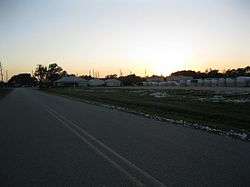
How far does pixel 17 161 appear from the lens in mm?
8695

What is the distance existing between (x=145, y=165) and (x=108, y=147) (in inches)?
96.6

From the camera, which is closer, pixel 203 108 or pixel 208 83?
pixel 203 108

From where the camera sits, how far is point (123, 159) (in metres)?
8.59

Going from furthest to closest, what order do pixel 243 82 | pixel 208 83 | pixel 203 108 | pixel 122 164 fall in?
pixel 208 83 → pixel 243 82 → pixel 203 108 → pixel 122 164

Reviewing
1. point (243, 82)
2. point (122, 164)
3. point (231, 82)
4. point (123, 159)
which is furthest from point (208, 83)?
point (122, 164)

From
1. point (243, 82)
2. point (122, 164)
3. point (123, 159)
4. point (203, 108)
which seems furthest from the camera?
point (243, 82)

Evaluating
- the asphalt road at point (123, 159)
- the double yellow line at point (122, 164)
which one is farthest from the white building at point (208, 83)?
the double yellow line at point (122, 164)

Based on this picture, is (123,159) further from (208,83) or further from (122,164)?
(208,83)

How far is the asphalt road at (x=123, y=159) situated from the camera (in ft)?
22.3

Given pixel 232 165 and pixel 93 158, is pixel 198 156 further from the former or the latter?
pixel 93 158

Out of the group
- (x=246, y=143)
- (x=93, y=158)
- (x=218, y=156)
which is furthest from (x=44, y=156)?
(x=246, y=143)

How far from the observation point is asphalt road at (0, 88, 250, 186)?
6.80 meters

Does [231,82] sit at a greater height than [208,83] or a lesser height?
greater

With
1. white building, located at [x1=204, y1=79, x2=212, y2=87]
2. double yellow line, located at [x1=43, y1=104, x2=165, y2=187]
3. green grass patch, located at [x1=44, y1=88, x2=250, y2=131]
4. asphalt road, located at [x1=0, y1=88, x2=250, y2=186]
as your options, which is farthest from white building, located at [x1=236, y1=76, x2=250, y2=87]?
double yellow line, located at [x1=43, y1=104, x2=165, y2=187]
